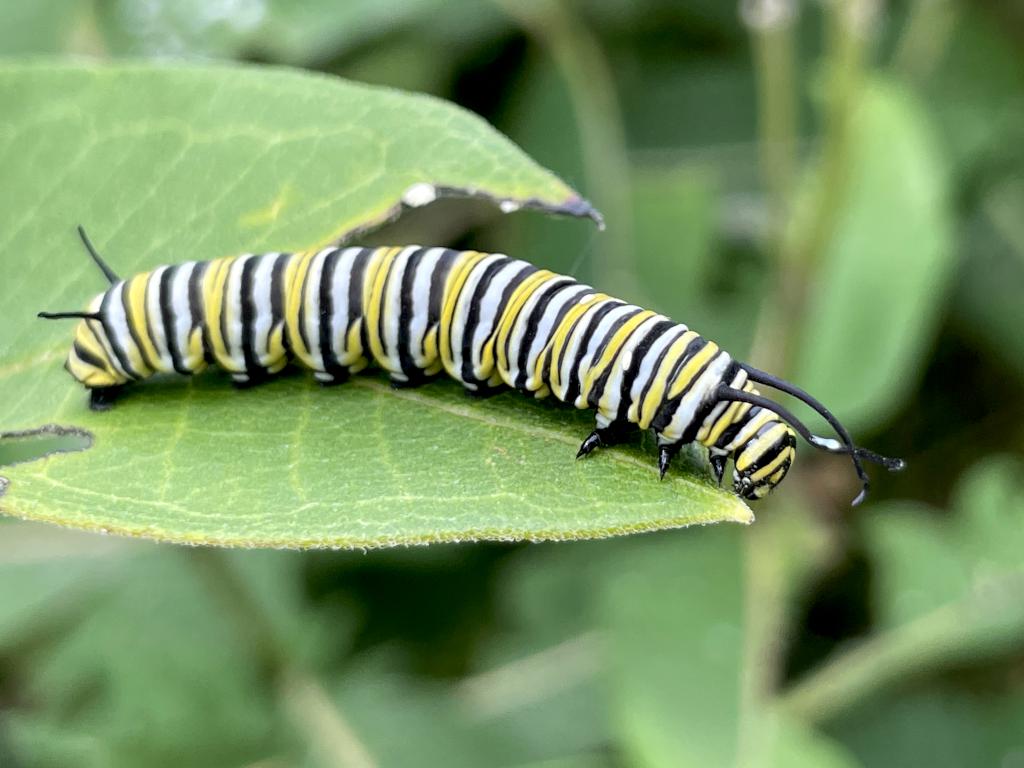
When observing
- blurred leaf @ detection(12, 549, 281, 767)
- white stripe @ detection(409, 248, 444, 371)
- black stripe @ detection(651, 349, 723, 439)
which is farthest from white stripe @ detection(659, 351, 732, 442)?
blurred leaf @ detection(12, 549, 281, 767)

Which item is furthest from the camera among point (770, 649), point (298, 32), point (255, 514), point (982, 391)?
point (982, 391)

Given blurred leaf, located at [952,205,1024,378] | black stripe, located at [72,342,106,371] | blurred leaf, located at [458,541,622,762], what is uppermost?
black stripe, located at [72,342,106,371]

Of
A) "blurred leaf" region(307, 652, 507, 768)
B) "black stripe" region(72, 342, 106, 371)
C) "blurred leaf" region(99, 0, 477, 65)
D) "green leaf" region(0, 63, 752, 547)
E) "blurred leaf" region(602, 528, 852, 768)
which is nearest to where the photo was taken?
"green leaf" region(0, 63, 752, 547)

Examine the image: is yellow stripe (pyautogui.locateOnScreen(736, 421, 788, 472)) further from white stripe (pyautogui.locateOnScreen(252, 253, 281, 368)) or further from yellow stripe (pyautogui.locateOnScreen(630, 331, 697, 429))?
white stripe (pyautogui.locateOnScreen(252, 253, 281, 368))

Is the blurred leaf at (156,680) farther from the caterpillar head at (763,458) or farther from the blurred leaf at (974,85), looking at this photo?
the blurred leaf at (974,85)

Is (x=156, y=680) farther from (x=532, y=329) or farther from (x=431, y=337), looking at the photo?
(x=532, y=329)

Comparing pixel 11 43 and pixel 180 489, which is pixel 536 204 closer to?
pixel 180 489

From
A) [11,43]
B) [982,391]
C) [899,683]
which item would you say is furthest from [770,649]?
[11,43]
